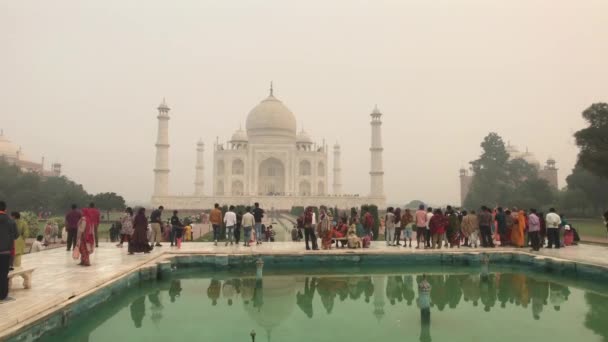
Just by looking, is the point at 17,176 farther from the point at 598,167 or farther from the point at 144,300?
the point at 598,167

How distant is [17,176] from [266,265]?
113 feet

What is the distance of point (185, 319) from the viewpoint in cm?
606

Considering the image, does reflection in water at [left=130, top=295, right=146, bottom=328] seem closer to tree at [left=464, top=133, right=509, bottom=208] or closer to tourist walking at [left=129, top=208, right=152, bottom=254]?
tourist walking at [left=129, top=208, right=152, bottom=254]

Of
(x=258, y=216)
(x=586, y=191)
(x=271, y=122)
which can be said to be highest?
(x=271, y=122)

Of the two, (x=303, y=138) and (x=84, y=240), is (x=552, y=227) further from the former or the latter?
(x=303, y=138)

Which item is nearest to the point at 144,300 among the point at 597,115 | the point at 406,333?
the point at 406,333

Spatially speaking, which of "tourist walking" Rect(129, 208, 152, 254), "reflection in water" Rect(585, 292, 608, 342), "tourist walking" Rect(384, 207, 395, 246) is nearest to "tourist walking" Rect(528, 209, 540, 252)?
"tourist walking" Rect(384, 207, 395, 246)

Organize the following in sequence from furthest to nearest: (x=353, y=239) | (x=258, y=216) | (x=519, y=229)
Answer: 1. (x=519, y=229)
2. (x=258, y=216)
3. (x=353, y=239)

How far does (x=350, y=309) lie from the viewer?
21.9 feet

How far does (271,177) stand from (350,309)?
134 ft

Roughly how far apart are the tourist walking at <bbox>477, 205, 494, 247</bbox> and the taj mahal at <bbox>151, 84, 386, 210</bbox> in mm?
27970

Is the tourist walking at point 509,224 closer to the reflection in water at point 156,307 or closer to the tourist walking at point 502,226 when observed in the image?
the tourist walking at point 502,226

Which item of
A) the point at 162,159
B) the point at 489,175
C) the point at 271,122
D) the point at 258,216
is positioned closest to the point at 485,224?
the point at 258,216

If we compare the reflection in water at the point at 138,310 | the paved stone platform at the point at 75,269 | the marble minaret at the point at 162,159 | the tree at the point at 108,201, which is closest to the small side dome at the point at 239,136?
the marble minaret at the point at 162,159
